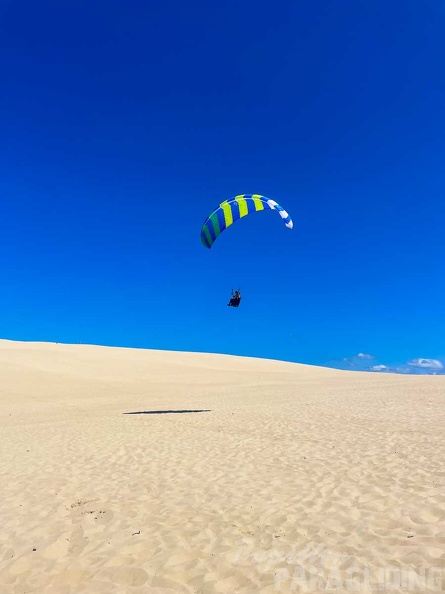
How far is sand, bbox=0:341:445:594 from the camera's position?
211 inches

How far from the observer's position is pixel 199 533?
6598 mm

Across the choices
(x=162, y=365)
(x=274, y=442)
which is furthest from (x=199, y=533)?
(x=162, y=365)

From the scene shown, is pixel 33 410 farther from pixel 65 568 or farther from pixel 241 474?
pixel 65 568

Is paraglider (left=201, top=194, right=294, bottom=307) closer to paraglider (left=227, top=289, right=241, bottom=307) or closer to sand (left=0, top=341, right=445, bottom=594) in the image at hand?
paraglider (left=227, top=289, right=241, bottom=307)

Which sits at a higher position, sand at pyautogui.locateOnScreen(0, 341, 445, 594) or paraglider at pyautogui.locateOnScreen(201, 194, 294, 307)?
paraglider at pyautogui.locateOnScreen(201, 194, 294, 307)

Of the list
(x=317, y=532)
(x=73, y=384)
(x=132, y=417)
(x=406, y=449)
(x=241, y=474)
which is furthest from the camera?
(x=73, y=384)

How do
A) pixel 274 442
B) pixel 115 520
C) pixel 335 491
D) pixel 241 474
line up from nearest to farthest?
pixel 115 520
pixel 335 491
pixel 241 474
pixel 274 442

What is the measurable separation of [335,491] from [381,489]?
36.3 inches

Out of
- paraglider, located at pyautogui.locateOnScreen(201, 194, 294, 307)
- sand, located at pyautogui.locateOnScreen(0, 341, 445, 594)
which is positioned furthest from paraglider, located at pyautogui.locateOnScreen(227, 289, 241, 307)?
sand, located at pyautogui.locateOnScreen(0, 341, 445, 594)

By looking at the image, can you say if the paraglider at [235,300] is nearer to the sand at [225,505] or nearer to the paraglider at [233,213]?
the paraglider at [233,213]

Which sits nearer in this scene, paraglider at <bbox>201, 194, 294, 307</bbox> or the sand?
the sand

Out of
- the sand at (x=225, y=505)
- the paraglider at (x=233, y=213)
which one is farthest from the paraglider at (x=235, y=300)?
the sand at (x=225, y=505)

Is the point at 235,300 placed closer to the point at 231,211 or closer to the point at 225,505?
the point at 231,211

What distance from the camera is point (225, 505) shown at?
776 cm
